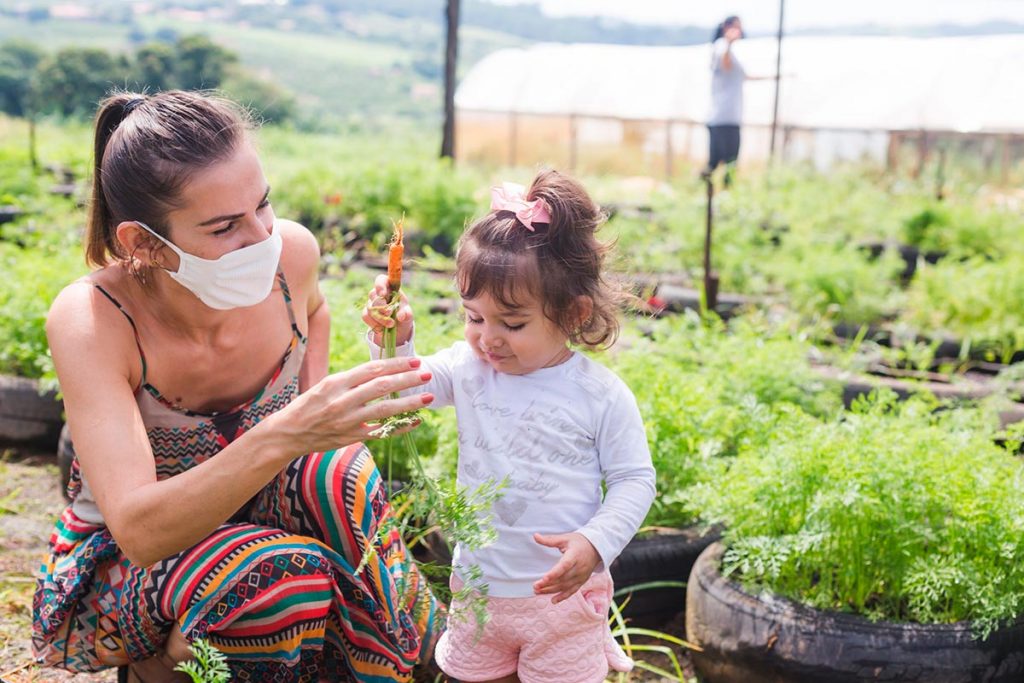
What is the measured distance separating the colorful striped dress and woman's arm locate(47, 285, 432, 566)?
4.0 inches

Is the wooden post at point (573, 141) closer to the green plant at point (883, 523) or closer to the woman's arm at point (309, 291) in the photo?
the woman's arm at point (309, 291)

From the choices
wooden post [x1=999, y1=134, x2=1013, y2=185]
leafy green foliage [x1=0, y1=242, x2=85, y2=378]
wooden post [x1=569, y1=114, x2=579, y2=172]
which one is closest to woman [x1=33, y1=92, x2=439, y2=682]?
leafy green foliage [x1=0, y1=242, x2=85, y2=378]

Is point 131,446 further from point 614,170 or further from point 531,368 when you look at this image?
point 614,170

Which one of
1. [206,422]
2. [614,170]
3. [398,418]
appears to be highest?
[398,418]

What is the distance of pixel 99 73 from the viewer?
23.4m

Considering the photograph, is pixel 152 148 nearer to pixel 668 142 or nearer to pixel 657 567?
pixel 657 567

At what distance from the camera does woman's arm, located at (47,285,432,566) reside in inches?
74.3

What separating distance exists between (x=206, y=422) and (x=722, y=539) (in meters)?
1.40

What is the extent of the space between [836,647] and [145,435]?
1.53m

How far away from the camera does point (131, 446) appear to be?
6.93ft

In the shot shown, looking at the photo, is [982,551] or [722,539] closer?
[982,551]

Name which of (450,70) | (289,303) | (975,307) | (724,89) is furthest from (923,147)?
(289,303)

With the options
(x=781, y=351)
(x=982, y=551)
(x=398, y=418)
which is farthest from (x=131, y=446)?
(x=781, y=351)

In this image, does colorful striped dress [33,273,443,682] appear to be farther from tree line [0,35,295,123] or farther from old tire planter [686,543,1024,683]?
tree line [0,35,295,123]
